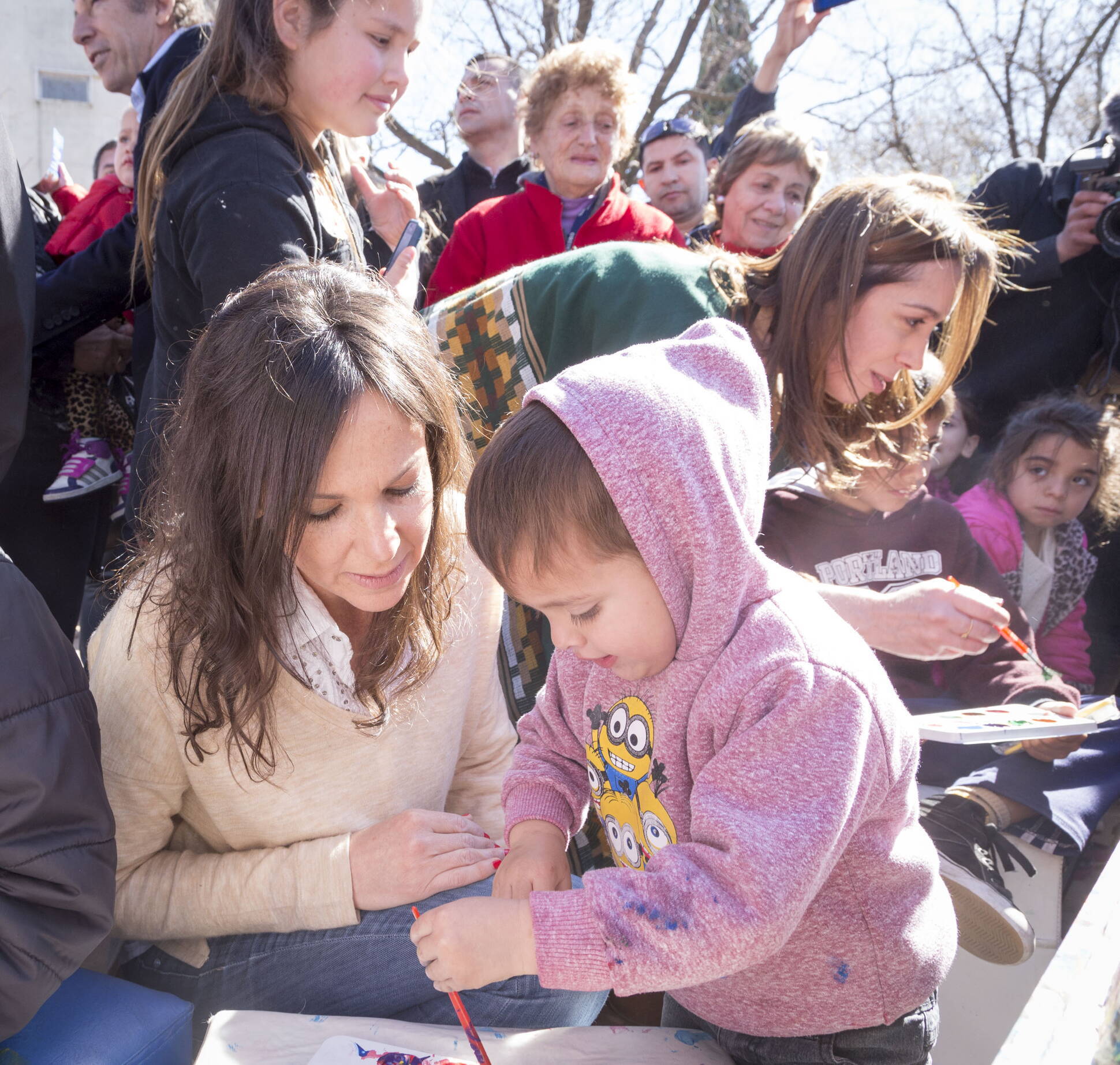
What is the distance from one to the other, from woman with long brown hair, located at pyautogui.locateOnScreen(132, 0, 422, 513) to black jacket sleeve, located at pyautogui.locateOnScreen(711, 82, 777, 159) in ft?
6.90

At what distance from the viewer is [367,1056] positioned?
1.18m

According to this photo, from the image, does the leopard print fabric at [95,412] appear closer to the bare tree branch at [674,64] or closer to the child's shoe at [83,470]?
the child's shoe at [83,470]

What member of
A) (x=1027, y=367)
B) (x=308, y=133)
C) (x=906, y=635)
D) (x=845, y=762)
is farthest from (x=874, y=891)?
(x=1027, y=367)

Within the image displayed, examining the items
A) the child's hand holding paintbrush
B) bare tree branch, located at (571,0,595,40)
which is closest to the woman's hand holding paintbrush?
the child's hand holding paintbrush

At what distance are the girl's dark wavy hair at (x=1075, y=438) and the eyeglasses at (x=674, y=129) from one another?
73.2 inches

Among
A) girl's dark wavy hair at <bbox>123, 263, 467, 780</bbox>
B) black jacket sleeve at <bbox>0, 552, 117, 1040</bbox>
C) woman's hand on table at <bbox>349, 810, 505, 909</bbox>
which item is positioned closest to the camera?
black jacket sleeve at <bbox>0, 552, 117, 1040</bbox>

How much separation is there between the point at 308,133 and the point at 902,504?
4.75ft

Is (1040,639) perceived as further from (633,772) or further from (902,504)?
(633,772)

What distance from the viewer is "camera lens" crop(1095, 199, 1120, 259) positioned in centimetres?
266

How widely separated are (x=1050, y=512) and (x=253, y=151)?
2.23 metres

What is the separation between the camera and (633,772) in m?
1.15

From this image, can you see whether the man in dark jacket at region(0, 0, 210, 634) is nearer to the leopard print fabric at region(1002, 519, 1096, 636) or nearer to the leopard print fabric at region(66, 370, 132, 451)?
the leopard print fabric at region(66, 370, 132, 451)

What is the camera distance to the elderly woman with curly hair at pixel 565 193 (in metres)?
2.97

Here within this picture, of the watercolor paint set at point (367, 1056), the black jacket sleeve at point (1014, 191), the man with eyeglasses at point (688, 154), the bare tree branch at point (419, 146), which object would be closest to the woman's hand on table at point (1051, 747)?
the watercolor paint set at point (367, 1056)
